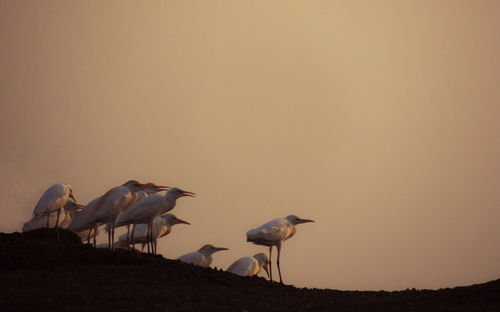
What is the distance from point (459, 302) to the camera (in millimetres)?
16281

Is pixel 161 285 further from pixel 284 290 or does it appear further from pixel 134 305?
pixel 284 290

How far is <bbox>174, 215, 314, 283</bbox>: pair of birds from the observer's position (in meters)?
25.8

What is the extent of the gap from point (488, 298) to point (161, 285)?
680cm

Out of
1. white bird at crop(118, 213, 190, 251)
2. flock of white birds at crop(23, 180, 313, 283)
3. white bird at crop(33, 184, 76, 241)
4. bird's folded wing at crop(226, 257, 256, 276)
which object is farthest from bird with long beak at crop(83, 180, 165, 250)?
bird's folded wing at crop(226, 257, 256, 276)

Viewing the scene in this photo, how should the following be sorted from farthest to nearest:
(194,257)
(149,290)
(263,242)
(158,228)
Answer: (194,257), (158,228), (263,242), (149,290)

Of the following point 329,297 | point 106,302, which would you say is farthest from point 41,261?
point 329,297

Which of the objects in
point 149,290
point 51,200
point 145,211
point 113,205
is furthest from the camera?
point 51,200

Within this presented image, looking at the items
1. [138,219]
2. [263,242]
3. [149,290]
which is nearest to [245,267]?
[263,242]

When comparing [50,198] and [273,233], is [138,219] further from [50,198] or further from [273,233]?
[273,233]

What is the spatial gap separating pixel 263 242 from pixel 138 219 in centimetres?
513

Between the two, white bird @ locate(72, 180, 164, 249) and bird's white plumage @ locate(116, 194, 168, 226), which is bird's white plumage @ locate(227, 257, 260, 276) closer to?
bird's white plumage @ locate(116, 194, 168, 226)

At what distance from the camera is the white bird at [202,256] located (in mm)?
28188

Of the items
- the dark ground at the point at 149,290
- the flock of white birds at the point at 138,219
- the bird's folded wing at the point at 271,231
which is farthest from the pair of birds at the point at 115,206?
the bird's folded wing at the point at 271,231

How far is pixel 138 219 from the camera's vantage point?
2266cm
